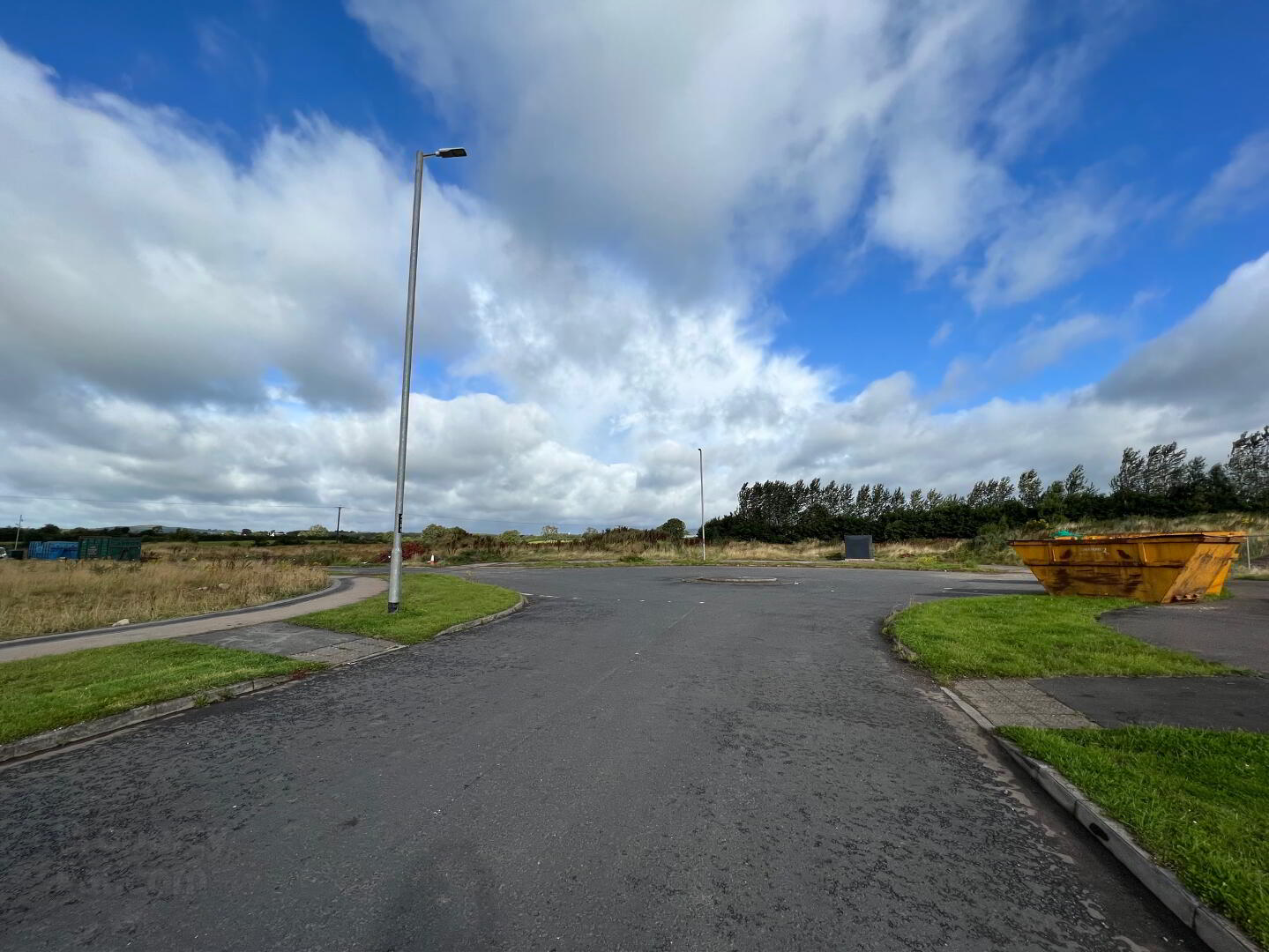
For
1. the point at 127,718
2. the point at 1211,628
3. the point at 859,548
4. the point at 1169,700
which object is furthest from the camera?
the point at 859,548

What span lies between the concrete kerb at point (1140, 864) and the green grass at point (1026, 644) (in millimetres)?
3282

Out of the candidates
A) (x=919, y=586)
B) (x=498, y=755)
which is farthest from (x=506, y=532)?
(x=498, y=755)

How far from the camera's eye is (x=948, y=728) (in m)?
5.66

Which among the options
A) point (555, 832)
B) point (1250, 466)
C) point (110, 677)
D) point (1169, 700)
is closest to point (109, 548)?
point (110, 677)

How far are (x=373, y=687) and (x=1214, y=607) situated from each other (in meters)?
16.3

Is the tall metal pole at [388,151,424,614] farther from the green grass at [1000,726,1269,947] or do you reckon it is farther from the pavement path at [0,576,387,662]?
the green grass at [1000,726,1269,947]

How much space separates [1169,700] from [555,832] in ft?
21.2

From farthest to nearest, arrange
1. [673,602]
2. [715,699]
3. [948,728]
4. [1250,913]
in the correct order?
[673,602] < [715,699] < [948,728] < [1250,913]

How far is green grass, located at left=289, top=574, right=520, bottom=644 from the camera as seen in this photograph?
418 inches

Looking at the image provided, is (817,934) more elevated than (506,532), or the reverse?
(506,532)

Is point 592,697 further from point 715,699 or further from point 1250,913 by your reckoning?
point 1250,913

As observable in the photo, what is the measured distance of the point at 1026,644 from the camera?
892 centimetres

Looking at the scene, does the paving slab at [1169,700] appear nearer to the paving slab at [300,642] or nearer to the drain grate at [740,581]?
the paving slab at [300,642]

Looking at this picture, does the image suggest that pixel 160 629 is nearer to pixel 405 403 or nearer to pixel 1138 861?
pixel 405 403
